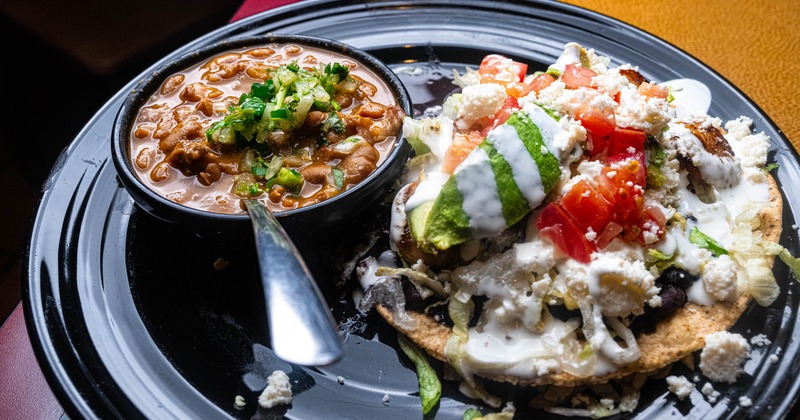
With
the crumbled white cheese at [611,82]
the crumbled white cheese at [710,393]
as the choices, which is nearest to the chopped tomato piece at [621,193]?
the crumbled white cheese at [611,82]

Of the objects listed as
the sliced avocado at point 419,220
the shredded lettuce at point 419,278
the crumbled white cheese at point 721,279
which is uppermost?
the crumbled white cheese at point 721,279

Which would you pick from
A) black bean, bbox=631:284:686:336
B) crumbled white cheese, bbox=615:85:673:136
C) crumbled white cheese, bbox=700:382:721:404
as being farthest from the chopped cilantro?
crumbled white cheese, bbox=700:382:721:404

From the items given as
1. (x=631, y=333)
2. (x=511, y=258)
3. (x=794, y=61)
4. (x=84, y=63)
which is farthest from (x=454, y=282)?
(x=84, y=63)

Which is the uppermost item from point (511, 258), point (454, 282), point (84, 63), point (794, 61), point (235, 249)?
point (794, 61)

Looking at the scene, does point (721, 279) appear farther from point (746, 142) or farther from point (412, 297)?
point (412, 297)

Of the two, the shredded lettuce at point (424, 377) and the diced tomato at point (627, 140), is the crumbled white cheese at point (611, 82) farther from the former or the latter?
the shredded lettuce at point (424, 377)

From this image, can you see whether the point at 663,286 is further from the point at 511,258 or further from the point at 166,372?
the point at 166,372
